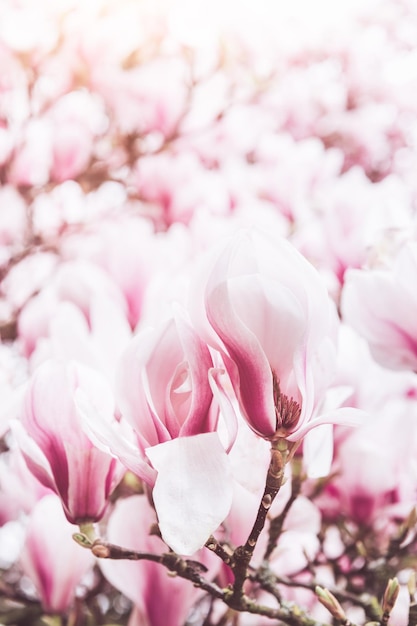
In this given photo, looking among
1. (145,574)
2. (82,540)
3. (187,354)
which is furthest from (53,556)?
(187,354)

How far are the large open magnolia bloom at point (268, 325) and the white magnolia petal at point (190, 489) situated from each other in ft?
0.10

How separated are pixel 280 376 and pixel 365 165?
209 centimetres

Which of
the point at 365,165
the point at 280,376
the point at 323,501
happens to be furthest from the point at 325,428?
the point at 365,165

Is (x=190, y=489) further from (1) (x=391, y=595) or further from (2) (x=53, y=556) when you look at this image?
(2) (x=53, y=556)

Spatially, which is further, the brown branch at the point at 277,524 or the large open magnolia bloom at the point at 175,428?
the brown branch at the point at 277,524

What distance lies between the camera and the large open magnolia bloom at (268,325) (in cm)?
40

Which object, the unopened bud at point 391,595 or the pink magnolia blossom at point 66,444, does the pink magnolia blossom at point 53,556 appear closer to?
the pink magnolia blossom at point 66,444

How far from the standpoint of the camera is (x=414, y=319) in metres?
0.54

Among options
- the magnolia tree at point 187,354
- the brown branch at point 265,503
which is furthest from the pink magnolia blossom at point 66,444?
the brown branch at point 265,503

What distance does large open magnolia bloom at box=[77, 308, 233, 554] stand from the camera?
0.39 meters

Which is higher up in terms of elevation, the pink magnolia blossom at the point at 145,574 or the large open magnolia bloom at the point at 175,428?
the large open magnolia bloom at the point at 175,428

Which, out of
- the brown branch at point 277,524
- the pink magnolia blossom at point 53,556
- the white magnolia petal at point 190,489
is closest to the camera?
the white magnolia petal at point 190,489

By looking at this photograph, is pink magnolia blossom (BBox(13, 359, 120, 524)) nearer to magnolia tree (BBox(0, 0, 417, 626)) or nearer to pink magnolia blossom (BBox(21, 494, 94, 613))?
magnolia tree (BBox(0, 0, 417, 626))

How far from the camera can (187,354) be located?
1.36 ft
